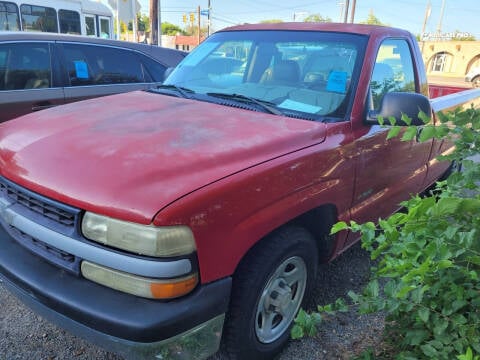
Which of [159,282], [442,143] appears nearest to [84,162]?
[159,282]

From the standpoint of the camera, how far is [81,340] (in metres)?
2.52

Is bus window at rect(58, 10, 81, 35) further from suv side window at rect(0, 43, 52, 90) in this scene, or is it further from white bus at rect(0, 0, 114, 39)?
suv side window at rect(0, 43, 52, 90)

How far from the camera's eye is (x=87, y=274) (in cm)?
181

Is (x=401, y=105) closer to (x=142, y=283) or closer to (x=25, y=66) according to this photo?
(x=142, y=283)

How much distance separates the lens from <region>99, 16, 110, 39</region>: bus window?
12469 millimetres

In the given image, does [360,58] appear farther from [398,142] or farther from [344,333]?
[344,333]

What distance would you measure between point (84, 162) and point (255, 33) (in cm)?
200

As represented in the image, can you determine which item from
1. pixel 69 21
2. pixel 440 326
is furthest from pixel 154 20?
pixel 440 326

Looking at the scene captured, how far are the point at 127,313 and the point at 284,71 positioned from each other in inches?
78.8

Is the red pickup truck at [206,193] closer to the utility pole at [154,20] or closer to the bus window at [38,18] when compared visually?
the bus window at [38,18]

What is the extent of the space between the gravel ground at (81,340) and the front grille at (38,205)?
91 centimetres

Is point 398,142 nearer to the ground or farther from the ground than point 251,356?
farther from the ground

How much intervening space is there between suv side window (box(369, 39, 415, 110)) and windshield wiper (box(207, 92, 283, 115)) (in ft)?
2.21

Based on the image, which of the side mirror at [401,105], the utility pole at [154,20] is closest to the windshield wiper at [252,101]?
the side mirror at [401,105]
